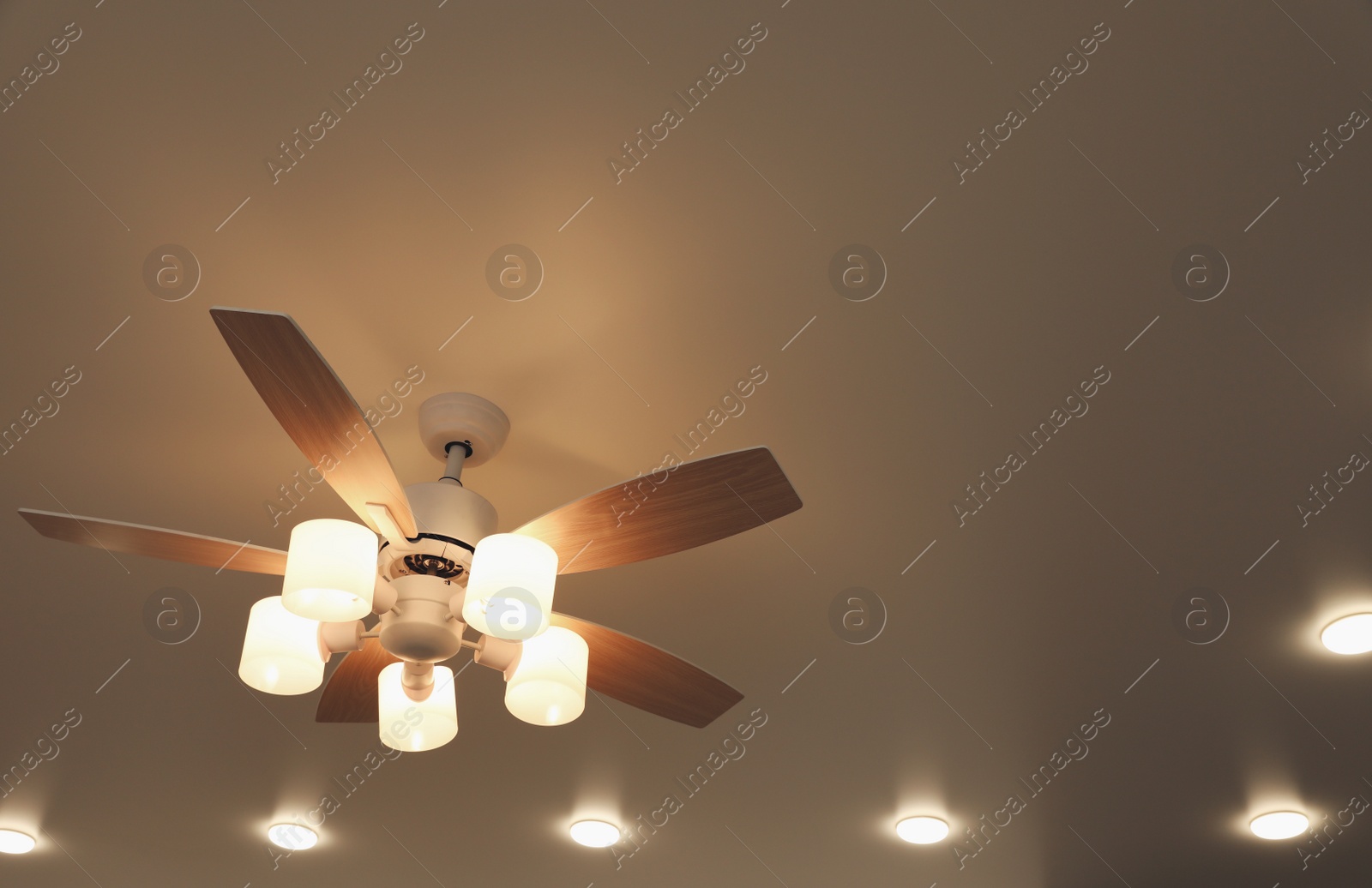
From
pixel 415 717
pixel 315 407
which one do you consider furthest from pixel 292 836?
pixel 315 407

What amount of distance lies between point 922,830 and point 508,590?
2365 mm

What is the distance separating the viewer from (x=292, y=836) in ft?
11.4

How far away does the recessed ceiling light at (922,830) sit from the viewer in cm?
326

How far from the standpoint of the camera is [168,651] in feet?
8.41

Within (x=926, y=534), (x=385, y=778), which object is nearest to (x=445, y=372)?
(x=926, y=534)

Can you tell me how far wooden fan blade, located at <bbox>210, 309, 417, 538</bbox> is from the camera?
129 cm

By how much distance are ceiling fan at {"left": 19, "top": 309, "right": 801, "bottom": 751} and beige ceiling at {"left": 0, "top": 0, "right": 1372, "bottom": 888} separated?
14.4 inches

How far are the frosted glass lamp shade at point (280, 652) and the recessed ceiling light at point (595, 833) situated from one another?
2.02 m

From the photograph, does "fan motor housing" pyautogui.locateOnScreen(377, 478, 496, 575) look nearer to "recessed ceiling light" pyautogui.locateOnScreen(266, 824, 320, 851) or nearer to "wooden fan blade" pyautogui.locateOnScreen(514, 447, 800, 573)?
"wooden fan blade" pyautogui.locateOnScreen(514, 447, 800, 573)

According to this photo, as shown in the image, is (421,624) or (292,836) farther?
(292,836)

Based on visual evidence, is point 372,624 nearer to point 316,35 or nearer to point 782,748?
point 782,748

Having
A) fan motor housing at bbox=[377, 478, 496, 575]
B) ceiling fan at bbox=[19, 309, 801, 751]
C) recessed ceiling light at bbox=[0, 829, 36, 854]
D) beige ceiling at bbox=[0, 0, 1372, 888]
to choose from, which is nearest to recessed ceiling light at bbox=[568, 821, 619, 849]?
beige ceiling at bbox=[0, 0, 1372, 888]

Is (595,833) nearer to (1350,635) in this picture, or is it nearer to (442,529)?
(442,529)

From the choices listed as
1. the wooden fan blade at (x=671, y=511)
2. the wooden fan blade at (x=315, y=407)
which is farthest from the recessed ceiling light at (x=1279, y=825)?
the wooden fan blade at (x=315, y=407)
